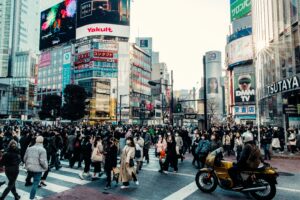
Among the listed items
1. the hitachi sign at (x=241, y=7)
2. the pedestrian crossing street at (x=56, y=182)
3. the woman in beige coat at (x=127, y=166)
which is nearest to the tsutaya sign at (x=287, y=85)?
the pedestrian crossing street at (x=56, y=182)

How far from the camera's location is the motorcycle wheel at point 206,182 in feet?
25.4

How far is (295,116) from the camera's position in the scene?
2262cm

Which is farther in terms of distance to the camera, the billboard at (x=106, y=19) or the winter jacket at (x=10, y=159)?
the billboard at (x=106, y=19)

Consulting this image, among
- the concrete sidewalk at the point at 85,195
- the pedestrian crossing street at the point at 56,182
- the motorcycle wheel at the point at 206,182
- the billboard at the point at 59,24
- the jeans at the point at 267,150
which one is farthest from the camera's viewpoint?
the billboard at the point at 59,24

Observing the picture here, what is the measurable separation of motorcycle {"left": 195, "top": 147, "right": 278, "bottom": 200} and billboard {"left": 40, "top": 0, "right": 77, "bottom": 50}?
9374 cm

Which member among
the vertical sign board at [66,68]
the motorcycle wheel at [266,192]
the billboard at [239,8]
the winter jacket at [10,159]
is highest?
the billboard at [239,8]

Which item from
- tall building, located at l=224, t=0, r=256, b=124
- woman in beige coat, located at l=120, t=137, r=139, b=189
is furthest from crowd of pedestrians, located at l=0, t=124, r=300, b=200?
tall building, located at l=224, t=0, r=256, b=124

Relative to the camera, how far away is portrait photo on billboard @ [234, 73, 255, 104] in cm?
6900

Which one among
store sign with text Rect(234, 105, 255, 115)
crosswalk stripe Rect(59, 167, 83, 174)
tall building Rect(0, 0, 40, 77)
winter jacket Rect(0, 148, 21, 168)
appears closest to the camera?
winter jacket Rect(0, 148, 21, 168)

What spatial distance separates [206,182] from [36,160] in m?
5.02

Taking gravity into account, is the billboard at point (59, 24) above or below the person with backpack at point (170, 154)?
above

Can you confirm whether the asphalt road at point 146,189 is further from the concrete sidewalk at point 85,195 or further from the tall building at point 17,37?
the tall building at point 17,37

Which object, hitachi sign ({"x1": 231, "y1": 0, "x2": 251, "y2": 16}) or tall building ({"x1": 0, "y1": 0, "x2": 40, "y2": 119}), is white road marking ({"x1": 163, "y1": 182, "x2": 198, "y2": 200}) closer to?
hitachi sign ({"x1": 231, "y1": 0, "x2": 251, "y2": 16})

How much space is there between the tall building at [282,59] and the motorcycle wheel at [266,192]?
13.2m
